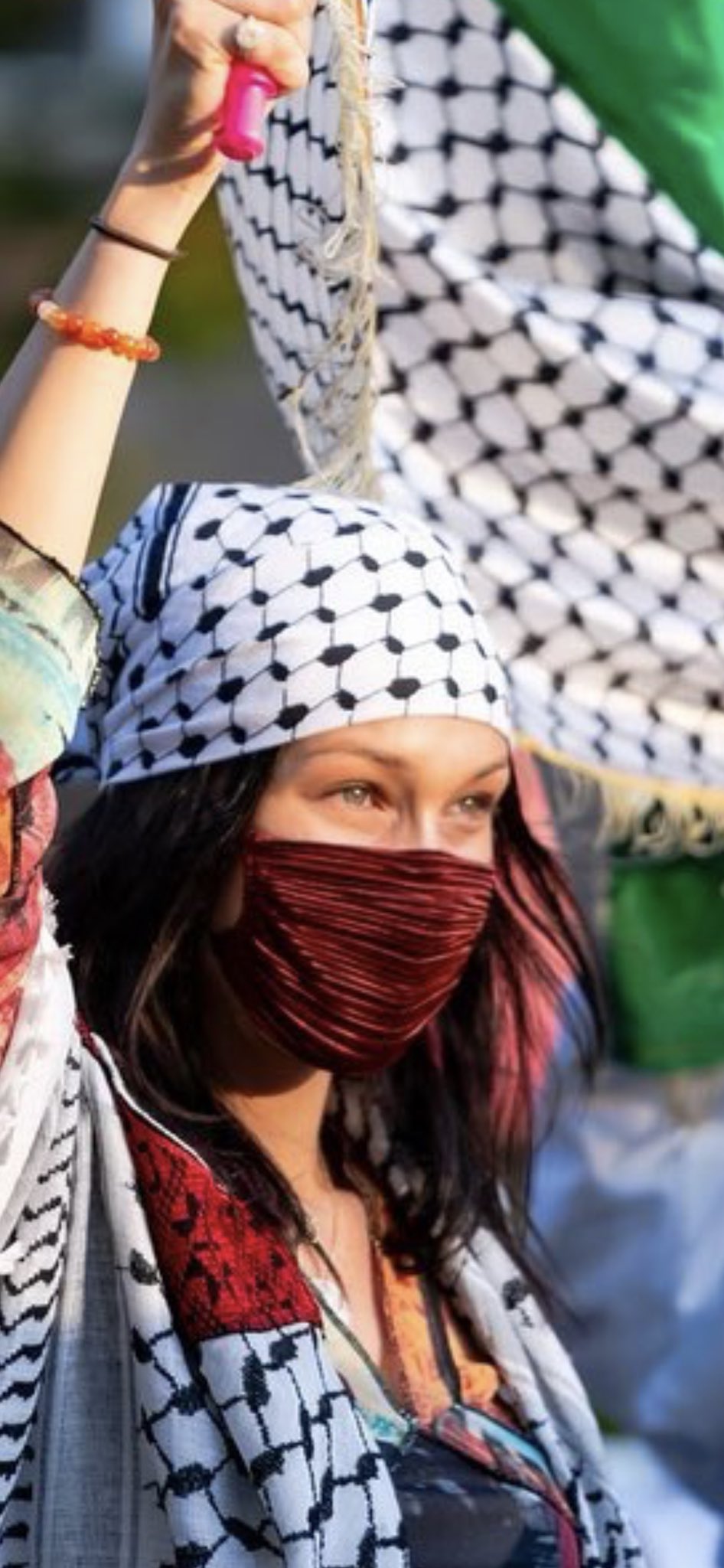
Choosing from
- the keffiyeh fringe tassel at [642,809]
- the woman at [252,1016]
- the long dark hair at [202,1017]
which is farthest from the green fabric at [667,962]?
the woman at [252,1016]

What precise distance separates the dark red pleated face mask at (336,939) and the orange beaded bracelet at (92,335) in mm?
811

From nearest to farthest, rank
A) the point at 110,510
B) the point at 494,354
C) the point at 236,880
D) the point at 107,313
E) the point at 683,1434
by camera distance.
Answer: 1. the point at 107,313
2. the point at 236,880
3. the point at 494,354
4. the point at 683,1434
5. the point at 110,510

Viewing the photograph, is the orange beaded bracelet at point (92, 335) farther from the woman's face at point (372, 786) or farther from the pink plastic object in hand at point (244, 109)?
the woman's face at point (372, 786)

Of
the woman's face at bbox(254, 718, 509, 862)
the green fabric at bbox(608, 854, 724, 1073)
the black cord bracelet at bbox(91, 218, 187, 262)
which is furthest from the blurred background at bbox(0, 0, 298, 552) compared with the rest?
the black cord bracelet at bbox(91, 218, 187, 262)

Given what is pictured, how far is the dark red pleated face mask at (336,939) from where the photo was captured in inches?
115

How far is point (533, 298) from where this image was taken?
340 cm

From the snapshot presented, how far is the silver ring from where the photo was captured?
84.4 inches

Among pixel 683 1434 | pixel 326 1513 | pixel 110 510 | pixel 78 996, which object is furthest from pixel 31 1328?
pixel 110 510

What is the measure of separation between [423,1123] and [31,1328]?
97 centimetres

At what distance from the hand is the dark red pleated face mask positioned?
86 cm

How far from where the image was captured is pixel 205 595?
118 inches

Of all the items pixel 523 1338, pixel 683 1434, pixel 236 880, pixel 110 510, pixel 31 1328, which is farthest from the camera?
pixel 110 510

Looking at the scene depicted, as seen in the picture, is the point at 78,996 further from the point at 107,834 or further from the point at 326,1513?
the point at 326,1513

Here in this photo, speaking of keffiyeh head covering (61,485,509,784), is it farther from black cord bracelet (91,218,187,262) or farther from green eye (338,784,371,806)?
black cord bracelet (91,218,187,262)
